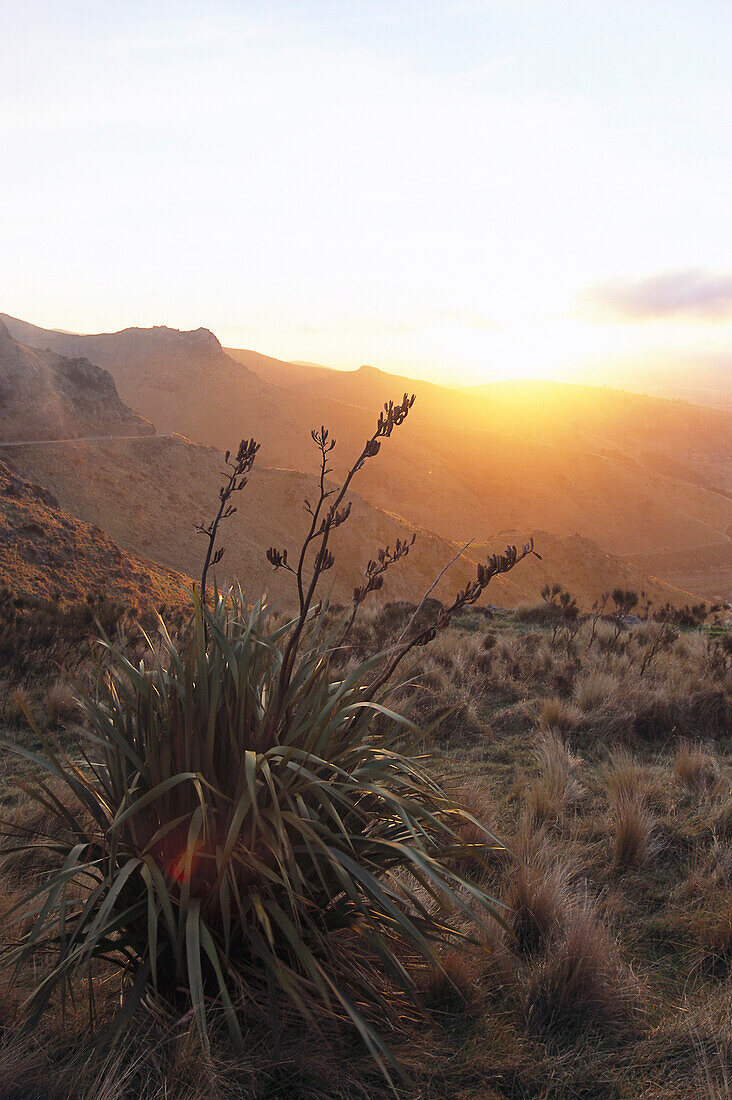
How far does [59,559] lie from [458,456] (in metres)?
55.1

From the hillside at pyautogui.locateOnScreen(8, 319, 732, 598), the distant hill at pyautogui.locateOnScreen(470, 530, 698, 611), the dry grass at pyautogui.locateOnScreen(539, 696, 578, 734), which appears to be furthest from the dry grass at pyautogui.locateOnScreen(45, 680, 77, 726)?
the hillside at pyautogui.locateOnScreen(8, 319, 732, 598)

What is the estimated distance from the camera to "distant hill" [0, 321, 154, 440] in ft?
123

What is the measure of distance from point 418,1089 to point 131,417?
45.6 metres

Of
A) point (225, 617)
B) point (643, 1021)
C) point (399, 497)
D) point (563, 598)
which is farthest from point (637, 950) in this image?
point (399, 497)

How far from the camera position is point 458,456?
227 ft

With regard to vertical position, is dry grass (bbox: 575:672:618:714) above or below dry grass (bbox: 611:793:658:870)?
below

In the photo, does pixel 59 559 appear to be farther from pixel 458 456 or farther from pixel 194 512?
pixel 458 456

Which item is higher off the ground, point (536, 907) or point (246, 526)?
point (536, 907)

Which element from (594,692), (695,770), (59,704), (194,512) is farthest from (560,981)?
(194,512)

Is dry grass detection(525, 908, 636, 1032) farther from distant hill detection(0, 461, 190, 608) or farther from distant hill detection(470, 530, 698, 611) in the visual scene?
distant hill detection(470, 530, 698, 611)

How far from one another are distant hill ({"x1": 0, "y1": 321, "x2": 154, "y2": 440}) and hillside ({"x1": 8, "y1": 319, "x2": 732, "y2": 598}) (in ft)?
65.1

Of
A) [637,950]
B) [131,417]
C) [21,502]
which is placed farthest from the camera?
[131,417]

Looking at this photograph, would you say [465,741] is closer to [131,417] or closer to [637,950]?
[637,950]

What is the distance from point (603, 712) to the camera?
21.0 feet
